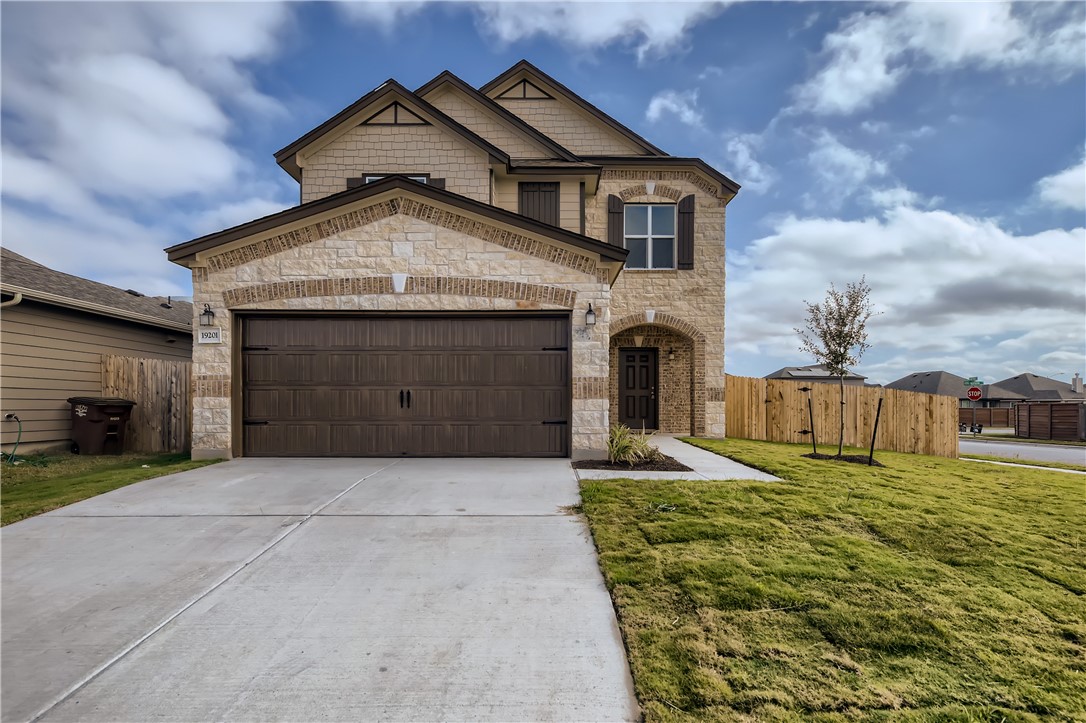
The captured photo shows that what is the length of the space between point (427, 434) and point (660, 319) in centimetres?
753

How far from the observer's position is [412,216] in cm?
895

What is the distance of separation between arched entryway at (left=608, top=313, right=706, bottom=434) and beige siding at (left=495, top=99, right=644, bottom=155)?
538 cm

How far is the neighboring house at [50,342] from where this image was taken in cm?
984

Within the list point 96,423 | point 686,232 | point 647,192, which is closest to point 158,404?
point 96,423

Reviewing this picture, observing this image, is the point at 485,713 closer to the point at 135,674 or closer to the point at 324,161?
the point at 135,674

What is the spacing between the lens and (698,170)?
45.5ft

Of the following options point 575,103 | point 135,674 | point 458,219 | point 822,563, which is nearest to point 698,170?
point 575,103

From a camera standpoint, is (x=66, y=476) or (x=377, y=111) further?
(x=377, y=111)

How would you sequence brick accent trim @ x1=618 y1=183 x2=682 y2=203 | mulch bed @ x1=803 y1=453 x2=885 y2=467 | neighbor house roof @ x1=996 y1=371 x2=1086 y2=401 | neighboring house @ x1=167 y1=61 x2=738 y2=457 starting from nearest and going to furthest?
1. neighboring house @ x1=167 y1=61 x2=738 y2=457
2. mulch bed @ x1=803 y1=453 x2=885 y2=467
3. brick accent trim @ x1=618 y1=183 x2=682 y2=203
4. neighbor house roof @ x1=996 y1=371 x2=1086 y2=401

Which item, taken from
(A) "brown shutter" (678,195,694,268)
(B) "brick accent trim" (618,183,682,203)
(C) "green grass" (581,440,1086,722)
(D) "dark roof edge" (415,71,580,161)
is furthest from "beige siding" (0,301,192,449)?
(A) "brown shutter" (678,195,694,268)

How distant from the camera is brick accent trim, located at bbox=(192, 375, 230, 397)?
8852 mm

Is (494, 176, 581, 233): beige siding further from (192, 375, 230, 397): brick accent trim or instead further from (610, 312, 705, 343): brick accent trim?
(192, 375, 230, 397): brick accent trim

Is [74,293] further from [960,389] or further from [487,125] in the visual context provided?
[960,389]

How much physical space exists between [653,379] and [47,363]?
14042mm
